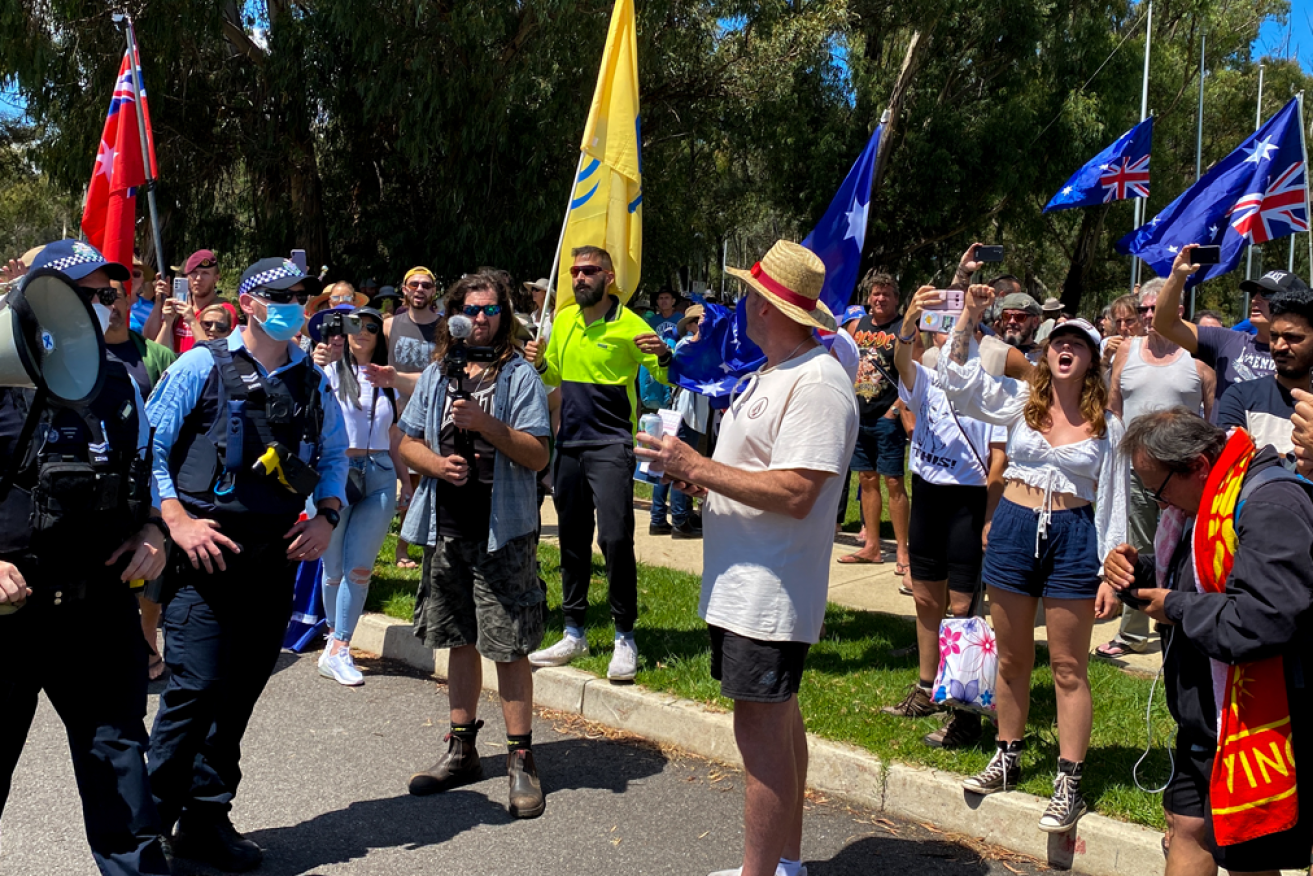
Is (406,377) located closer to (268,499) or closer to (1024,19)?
(268,499)

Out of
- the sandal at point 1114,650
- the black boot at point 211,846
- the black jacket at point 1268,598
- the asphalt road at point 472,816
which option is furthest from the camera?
the sandal at point 1114,650

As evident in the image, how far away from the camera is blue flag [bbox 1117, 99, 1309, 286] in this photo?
7.88 m

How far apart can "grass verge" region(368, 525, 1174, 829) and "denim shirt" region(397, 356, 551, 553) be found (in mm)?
1502

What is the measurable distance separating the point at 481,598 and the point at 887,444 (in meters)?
4.59

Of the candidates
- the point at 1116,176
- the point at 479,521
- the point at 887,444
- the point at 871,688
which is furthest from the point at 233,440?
the point at 1116,176

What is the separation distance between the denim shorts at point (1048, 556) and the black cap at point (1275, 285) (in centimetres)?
114

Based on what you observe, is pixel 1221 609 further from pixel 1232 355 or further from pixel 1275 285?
pixel 1232 355

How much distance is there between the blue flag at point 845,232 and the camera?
6.19 metres

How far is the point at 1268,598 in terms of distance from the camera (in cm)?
295

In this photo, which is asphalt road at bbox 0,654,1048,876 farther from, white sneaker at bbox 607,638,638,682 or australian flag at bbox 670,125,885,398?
australian flag at bbox 670,125,885,398

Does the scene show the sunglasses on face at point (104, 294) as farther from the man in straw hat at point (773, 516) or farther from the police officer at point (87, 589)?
the man in straw hat at point (773, 516)

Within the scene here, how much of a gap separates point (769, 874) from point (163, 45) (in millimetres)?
16647

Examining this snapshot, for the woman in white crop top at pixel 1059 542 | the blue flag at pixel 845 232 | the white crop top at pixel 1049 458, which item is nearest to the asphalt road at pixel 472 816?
the woman in white crop top at pixel 1059 542

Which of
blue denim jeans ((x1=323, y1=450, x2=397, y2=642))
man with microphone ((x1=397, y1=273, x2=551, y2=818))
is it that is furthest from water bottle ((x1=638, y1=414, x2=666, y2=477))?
blue denim jeans ((x1=323, y1=450, x2=397, y2=642))
